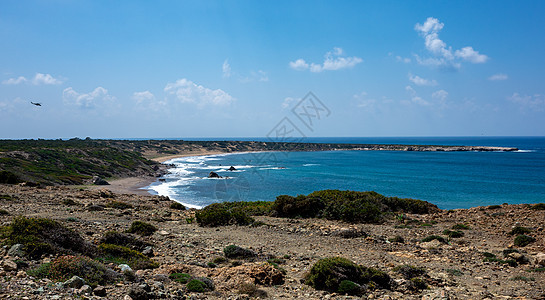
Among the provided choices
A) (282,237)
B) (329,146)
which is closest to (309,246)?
(282,237)

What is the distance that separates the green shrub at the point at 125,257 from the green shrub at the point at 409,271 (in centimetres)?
718

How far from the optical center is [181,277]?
26.1 ft

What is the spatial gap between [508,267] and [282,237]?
27.3 feet

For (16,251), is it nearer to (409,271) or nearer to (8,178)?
(409,271)

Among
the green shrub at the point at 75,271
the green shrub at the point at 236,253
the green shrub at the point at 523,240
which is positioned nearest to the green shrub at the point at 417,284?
the green shrub at the point at 236,253

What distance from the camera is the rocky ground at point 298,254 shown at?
7171 millimetres

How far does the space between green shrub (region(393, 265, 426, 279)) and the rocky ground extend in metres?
0.16

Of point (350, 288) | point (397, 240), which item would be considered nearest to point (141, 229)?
point (350, 288)

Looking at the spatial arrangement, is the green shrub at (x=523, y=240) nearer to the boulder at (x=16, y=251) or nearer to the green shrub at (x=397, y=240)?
the green shrub at (x=397, y=240)

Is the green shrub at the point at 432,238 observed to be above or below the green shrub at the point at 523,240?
below

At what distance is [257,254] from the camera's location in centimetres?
1085

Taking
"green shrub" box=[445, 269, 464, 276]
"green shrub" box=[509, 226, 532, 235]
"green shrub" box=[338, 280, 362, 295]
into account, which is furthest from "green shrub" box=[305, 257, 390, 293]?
"green shrub" box=[509, 226, 532, 235]

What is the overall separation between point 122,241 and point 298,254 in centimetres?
616

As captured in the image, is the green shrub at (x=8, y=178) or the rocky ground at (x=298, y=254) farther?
the green shrub at (x=8, y=178)
